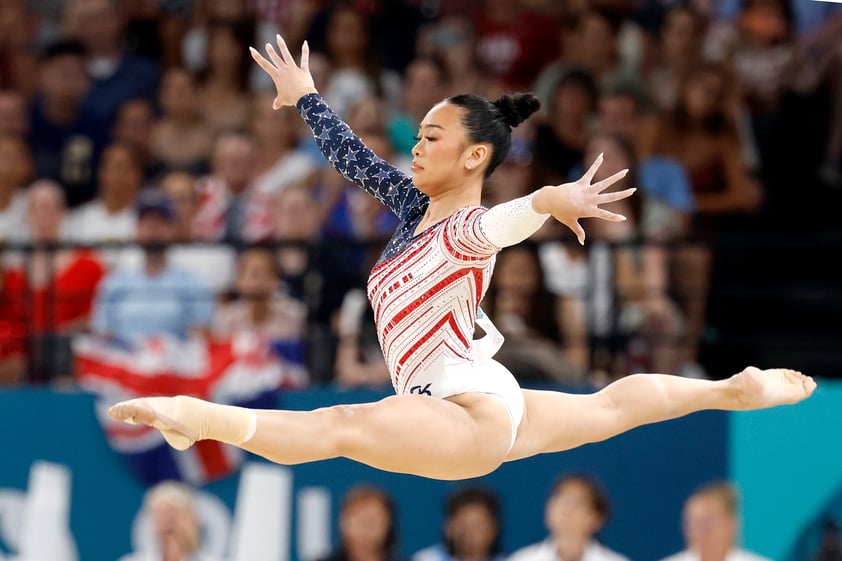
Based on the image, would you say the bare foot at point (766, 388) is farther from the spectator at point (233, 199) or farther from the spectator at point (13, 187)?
the spectator at point (13, 187)

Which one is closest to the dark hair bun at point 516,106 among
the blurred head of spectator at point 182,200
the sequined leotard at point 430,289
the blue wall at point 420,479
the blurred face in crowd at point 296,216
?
the sequined leotard at point 430,289

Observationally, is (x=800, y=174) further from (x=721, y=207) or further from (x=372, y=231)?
(x=372, y=231)

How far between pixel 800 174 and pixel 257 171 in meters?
3.04

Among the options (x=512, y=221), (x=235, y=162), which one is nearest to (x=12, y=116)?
(x=235, y=162)

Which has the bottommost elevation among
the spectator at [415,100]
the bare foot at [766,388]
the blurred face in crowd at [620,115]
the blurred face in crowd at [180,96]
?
the bare foot at [766,388]

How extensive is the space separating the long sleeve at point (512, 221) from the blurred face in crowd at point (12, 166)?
485 cm

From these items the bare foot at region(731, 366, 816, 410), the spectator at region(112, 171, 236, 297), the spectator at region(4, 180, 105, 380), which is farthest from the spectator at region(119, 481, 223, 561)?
the bare foot at region(731, 366, 816, 410)

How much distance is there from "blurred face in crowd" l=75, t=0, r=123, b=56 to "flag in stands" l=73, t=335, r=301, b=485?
259cm

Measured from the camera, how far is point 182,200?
27.3 feet

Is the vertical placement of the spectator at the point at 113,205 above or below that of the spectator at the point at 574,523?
above

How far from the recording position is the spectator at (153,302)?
7.75 metres

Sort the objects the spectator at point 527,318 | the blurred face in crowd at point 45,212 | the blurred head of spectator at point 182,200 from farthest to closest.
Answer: the blurred face in crowd at point 45,212 → the blurred head of spectator at point 182,200 → the spectator at point 527,318

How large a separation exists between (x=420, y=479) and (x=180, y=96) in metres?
2.90

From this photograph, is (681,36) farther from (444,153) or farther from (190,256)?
(444,153)
